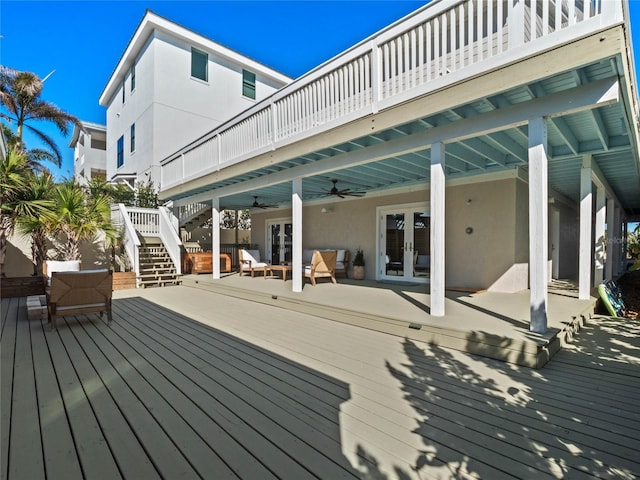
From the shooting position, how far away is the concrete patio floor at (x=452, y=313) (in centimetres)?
356

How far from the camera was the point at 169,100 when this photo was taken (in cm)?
1319

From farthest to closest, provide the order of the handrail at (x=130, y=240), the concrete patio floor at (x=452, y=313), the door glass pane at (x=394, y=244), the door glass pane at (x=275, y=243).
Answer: the door glass pane at (x=275, y=243)
the handrail at (x=130, y=240)
the door glass pane at (x=394, y=244)
the concrete patio floor at (x=452, y=313)

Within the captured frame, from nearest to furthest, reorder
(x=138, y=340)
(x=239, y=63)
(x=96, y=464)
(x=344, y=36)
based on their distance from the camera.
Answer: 1. (x=96, y=464)
2. (x=138, y=340)
3. (x=344, y=36)
4. (x=239, y=63)

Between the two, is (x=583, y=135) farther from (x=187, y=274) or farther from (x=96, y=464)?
(x=187, y=274)

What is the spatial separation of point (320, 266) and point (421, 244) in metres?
2.57

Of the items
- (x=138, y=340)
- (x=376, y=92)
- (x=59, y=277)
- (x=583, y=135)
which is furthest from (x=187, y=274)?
(x=583, y=135)

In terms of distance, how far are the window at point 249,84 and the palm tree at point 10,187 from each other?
10430 mm

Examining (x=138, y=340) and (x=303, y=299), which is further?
(x=303, y=299)

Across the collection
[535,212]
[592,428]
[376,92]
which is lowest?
[592,428]

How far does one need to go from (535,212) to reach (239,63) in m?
15.2

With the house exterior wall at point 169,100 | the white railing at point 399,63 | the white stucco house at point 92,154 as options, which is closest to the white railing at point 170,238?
the house exterior wall at point 169,100


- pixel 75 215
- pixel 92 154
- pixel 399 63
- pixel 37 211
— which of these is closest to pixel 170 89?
pixel 75 215

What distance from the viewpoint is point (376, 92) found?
4637 millimetres

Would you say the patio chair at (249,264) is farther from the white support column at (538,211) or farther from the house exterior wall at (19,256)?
the white support column at (538,211)
